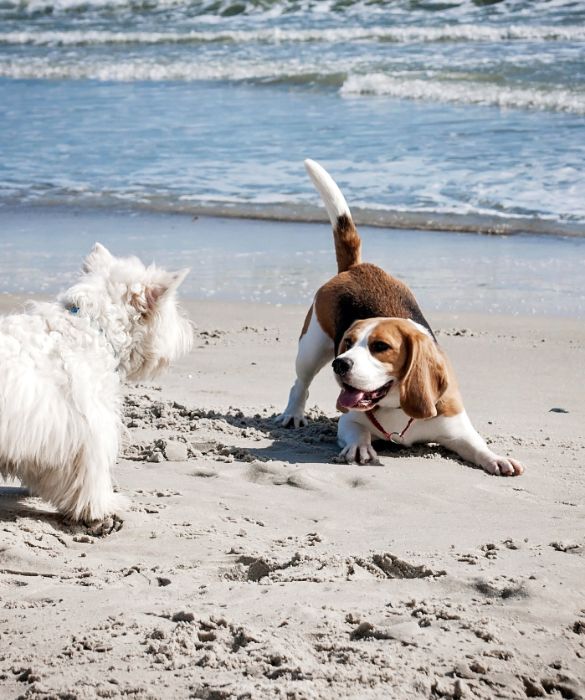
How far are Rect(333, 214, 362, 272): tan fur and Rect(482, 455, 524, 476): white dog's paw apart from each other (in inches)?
60.4

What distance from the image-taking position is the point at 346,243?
5.97m

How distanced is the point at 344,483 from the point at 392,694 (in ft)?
6.40

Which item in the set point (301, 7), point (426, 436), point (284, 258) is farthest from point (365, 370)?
point (301, 7)

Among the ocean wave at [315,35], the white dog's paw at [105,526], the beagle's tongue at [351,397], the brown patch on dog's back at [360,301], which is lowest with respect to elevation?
the white dog's paw at [105,526]

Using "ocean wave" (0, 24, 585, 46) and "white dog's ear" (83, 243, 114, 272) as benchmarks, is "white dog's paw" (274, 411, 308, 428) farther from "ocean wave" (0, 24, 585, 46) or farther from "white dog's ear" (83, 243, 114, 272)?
"ocean wave" (0, 24, 585, 46)

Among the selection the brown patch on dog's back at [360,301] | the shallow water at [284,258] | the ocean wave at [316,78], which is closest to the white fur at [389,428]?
the brown patch on dog's back at [360,301]

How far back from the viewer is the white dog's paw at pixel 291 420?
5.71m

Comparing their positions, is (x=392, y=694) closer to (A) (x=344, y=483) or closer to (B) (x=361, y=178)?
(A) (x=344, y=483)

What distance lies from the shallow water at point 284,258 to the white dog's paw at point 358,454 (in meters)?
2.77

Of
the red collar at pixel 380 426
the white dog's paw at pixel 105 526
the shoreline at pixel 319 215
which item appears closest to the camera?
the white dog's paw at pixel 105 526

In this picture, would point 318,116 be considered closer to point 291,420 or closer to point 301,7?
point 291,420

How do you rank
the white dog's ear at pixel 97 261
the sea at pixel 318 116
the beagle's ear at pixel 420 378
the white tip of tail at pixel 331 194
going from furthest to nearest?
1. the sea at pixel 318 116
2. the white tip of tail at pixel 331 194
3. the beagle's ear at pixel 420 378
4. the white dog's ear at pixel 97 261

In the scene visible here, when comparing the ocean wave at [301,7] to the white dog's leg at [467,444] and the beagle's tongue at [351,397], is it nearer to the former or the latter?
the white dog's leg at [467,444]

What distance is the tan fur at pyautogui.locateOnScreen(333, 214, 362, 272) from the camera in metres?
5.94
